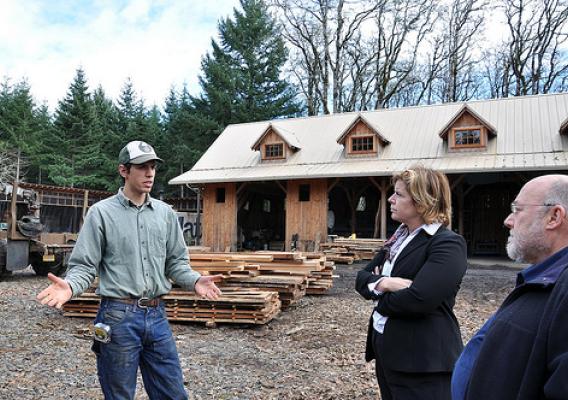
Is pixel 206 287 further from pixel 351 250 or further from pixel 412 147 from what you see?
pixel 412 147

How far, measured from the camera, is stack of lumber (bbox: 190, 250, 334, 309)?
8461 mm

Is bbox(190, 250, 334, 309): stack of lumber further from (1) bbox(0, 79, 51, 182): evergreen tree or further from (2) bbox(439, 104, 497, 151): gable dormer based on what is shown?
(1) bbox(0, 79, 51, 182): evergreen tree

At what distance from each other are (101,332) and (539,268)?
95.1 inches

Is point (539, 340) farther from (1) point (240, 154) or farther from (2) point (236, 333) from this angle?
(1) point (240, 154)

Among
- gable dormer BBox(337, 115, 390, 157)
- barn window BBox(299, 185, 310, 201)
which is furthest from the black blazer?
barn window BBox(299, 185, 310, 201)

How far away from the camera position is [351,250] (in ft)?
57.4

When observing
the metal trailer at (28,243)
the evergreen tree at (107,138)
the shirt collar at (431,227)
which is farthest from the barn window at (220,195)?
the shirt collar at (431,227)

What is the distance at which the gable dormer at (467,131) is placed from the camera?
18188 millimetres

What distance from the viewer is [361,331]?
23.9 feet

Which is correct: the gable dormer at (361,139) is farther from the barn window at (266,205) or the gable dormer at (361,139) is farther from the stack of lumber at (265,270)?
the stack of lumber at (265,270)

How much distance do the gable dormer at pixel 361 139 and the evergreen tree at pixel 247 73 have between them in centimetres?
1480

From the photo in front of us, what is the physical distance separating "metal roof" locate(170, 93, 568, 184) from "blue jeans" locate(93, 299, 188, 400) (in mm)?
13645

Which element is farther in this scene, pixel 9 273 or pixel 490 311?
pixel 9 273

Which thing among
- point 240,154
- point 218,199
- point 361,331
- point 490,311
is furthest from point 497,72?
point 361,331
